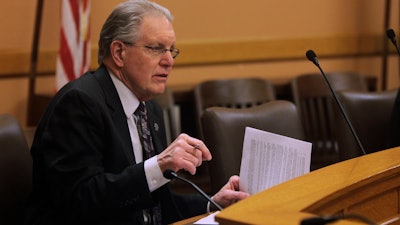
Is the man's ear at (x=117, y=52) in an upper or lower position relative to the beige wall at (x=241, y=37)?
upper

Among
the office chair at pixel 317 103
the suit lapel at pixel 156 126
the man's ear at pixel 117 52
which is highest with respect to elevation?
the man's ear at pixel 117 52

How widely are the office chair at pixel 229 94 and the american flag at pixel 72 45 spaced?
79 cm

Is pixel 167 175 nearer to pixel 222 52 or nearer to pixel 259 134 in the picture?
pixel 259 134

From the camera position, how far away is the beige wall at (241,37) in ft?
15.6

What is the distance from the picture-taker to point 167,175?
2.21 m

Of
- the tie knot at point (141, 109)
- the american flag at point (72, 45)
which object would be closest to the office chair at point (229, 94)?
the american flag at point (72, 45)

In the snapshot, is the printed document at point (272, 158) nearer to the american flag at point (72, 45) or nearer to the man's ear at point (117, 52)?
the man's ear at point (117, 52)

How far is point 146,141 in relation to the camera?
2.64 m

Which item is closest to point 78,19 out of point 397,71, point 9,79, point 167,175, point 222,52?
point 9,79

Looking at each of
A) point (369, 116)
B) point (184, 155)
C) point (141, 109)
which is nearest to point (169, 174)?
point (184, 155)

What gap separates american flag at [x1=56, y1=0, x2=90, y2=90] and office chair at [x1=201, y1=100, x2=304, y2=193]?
67.4 inches

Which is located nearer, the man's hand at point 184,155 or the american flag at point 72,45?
the man's hand at point 184,155

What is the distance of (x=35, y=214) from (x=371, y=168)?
3.61 ft

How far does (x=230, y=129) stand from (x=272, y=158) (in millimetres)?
740
